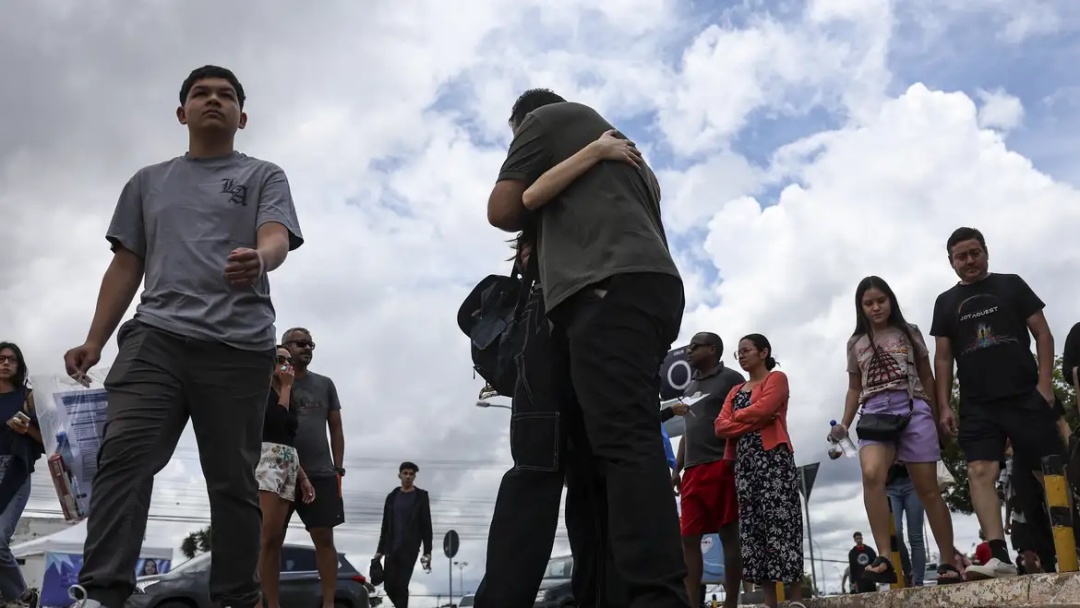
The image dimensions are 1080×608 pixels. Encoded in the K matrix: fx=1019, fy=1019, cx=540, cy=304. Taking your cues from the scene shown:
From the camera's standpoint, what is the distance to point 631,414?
2.93 meters

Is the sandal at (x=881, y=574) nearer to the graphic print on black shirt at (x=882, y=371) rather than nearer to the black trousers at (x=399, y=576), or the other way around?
the graphic print on black shirt at (x=882, y=371)

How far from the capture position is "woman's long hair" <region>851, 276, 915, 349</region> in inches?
266

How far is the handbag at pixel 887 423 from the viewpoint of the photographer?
6352mm

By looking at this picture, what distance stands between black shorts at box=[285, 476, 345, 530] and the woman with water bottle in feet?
11.5

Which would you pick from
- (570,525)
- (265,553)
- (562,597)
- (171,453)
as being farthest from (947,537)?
(562,597)

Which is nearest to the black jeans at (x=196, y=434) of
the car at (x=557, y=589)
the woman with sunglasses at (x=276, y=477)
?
the woman with sunglasses at (x=276, y=477)

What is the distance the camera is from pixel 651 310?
10.0 feet

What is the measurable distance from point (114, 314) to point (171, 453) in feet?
2.06

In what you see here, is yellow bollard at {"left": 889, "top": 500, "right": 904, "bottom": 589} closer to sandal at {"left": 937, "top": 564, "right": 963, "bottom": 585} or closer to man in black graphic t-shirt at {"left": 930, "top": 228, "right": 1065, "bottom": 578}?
sandal at {"left": 937, "top": 564, "right": 963, "bottom": 585}

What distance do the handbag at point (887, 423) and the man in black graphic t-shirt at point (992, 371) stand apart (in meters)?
0.19

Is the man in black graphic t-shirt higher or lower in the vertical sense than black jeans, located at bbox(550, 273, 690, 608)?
higher

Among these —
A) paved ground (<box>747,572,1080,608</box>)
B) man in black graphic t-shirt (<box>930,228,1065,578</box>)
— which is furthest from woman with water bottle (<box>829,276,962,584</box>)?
paved ground (<box>747,572,1080,608</box>)

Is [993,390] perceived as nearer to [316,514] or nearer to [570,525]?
[570,525]

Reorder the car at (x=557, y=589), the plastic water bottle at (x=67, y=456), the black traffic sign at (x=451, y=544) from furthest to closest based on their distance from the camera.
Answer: the black traffic sign at (x=451, y=544)
the car at (x=557, y=589)
the plastic water bottle at (x=67, y=456)
